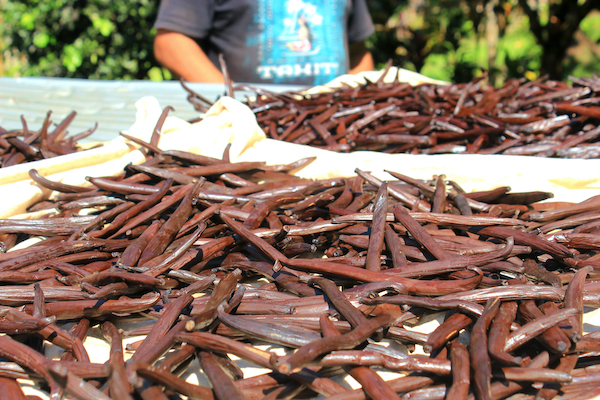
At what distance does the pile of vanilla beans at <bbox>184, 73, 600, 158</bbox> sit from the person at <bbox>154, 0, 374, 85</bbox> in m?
1.64

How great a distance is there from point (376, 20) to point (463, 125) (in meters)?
7.88

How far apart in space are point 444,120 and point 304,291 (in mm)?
1295

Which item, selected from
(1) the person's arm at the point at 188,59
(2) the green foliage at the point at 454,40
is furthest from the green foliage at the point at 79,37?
(2) the green foliage at the point at 454,40

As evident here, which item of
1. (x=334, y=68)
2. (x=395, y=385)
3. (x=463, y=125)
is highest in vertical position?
(x=334, y=68)

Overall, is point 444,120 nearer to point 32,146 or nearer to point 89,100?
point 32,146

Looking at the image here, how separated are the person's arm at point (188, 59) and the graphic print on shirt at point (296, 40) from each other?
430 millimetres

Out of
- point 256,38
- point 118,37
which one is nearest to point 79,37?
point 118,37

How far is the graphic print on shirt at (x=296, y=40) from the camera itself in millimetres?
3893

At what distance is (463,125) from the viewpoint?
1.97 metres

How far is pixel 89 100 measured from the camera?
2.97 m

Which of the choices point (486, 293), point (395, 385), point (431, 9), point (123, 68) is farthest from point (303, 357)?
point (431, 9)

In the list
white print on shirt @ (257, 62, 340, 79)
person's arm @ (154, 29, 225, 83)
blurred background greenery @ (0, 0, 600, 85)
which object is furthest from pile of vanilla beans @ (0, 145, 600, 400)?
blurred background greenery @ (0, 0, 600, 85)

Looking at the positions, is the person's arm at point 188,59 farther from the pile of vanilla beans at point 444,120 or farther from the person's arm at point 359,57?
the person's arm at point 359,57

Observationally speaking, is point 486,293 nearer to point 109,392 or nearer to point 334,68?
point 109,392
